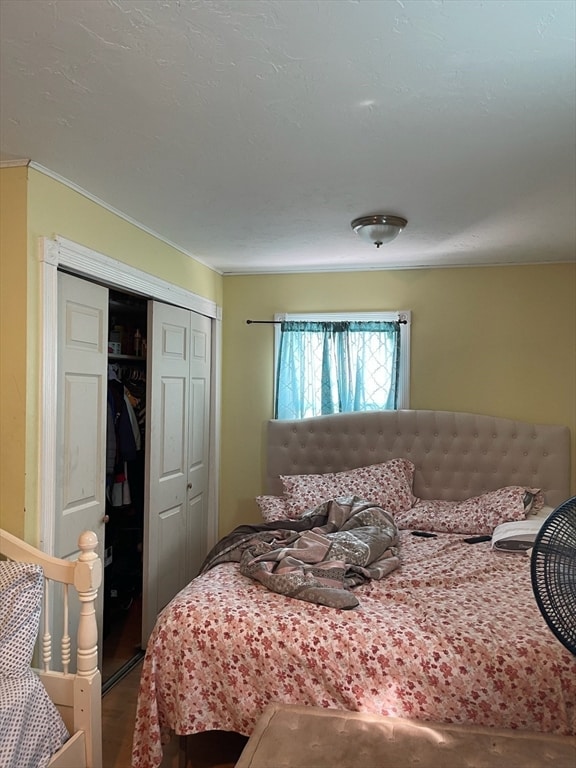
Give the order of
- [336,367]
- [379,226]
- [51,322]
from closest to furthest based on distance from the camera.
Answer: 1. [51,322]
2. [379,226]
3. [336,367]

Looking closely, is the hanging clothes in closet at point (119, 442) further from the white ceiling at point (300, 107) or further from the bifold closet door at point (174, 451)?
the white ceiling at point (300, 107)

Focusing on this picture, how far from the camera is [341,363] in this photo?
13.4 feet

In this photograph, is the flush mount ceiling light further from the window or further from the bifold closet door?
the bifold closet door

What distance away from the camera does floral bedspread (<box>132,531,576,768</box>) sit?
6.23ft

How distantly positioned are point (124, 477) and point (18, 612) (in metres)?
1.59

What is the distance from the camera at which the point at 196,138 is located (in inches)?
Answer: 77.9

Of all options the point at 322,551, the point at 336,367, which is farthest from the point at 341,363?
the point at 322,551

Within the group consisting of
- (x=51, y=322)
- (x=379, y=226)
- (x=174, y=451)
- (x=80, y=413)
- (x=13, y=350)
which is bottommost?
(x=174, y=451)

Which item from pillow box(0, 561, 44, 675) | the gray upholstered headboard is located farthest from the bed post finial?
the gray upholstered headboard

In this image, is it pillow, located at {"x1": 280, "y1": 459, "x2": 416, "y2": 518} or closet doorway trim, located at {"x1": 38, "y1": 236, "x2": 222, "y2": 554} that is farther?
pillow, located at {"x1": 280, "y1": 459, "x2": 416, "y2": 518}

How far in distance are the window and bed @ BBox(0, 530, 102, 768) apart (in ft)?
7.64

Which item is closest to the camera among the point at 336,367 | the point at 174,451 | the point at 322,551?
the point at 322,551

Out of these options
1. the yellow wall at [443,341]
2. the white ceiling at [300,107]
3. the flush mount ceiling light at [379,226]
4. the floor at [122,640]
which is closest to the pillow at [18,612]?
the floor at [122,640]

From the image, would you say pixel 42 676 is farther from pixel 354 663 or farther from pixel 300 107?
pixel 300 107
